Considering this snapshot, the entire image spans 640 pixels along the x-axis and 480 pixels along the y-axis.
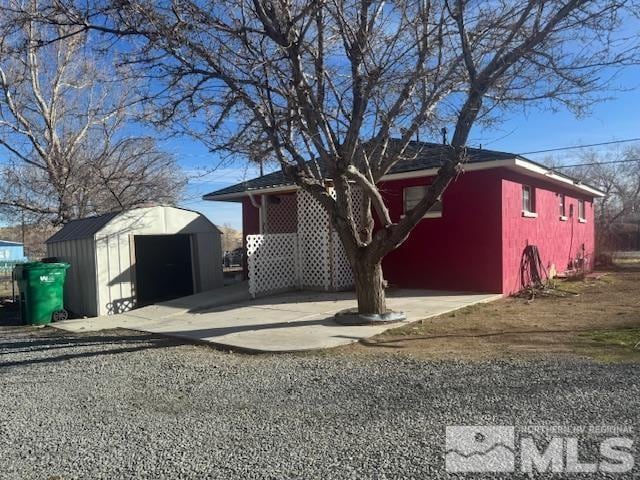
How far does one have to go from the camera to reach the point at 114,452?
11.9ft

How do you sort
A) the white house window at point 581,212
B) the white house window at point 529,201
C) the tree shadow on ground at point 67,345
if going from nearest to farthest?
1. the tree shadow on ground at point 67,345
2. the white house window at point 529,201
3. the white house window at point 581,212

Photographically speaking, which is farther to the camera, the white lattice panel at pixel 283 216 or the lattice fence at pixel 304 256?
the white lattice panel at pixel 283 216

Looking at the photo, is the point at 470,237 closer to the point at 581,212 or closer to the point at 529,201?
the point at 529,201

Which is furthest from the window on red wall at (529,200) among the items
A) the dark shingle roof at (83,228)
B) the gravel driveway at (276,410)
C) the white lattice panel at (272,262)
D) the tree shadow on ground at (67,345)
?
the dark shingle roof at (83,228)

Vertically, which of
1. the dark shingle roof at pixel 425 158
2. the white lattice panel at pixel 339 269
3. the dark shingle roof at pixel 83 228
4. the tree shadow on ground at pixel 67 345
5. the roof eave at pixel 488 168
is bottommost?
the tree shadow on ground at pixel 67 345

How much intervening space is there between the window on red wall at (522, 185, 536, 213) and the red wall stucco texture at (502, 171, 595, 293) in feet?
0.40

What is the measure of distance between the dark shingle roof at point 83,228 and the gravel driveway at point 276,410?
211 inches

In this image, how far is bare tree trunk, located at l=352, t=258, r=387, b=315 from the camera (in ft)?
26.7

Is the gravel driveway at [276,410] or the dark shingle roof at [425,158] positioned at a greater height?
the dark shingle roof at [425,158]

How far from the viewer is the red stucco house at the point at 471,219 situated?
11.2 meters

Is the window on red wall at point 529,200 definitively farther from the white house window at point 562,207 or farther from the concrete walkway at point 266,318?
the concrete walkway at point 266,318

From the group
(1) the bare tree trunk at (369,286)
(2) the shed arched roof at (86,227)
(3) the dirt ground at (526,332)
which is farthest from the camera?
(2) the shed arched roof at (86,227)

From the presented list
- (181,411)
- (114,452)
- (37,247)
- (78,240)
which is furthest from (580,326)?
(37,247)

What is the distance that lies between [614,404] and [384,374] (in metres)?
2.08
